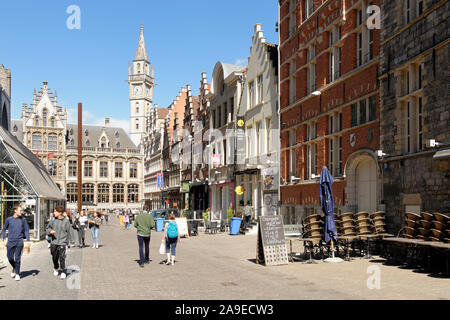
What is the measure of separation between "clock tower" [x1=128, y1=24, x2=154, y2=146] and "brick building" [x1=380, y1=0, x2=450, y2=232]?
112865 millimetres

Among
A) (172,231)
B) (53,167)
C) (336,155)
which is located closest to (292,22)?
(336,155)

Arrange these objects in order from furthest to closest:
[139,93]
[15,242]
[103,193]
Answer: [139,93] → [103,193] → [15,242]

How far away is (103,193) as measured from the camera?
98.9 metres

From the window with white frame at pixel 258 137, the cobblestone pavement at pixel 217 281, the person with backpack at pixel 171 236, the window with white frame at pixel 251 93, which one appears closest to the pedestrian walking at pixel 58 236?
the cobblestone pavement at pixel 217 281

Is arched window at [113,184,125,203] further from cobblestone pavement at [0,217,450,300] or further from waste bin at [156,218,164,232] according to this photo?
cobblestone pavement at [0,217,450,300]

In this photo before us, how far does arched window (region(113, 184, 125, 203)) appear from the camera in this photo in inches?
3920

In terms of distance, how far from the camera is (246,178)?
33.6 m

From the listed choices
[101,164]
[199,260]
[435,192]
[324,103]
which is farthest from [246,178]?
[101,164]

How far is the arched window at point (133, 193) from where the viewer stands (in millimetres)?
100125

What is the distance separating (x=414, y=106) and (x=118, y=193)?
88.4 m

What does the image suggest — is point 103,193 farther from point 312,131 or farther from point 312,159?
point 312,131

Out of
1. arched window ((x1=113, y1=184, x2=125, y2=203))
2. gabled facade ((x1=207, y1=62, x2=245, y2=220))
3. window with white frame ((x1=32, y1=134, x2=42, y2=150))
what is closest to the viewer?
gabled facade ((x1=207, y1=62, x2=245, y2=220))

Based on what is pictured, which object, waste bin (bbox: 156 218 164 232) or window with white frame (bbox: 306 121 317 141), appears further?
waste bin (bbox: 156 218 164 232)

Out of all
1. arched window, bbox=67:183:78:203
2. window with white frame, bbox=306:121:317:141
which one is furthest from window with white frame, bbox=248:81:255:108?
arched window, bbox=67:183:78:203
